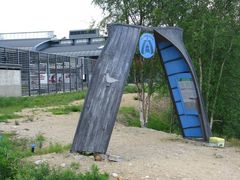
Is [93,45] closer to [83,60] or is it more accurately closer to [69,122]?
[83,60]

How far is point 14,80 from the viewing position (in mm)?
28000

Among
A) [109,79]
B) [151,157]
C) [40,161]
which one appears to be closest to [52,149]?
[40,161]

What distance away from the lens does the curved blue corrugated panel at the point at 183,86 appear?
11398mm

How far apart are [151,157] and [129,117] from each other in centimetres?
1114

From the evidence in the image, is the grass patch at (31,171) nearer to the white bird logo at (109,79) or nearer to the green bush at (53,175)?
the green bush at (53,175)

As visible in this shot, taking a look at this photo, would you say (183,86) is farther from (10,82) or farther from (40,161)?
(10,82)

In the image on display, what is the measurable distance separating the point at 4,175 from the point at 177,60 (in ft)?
19.1

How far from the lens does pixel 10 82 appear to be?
27.6 m

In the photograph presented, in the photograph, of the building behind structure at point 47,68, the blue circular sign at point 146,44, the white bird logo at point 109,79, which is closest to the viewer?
the white bird logo at point 109,79

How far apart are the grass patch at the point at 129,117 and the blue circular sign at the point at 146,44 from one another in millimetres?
7459

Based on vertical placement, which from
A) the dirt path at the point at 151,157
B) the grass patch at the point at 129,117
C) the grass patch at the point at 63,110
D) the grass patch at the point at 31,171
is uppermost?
the grass patch at the point at 31,171

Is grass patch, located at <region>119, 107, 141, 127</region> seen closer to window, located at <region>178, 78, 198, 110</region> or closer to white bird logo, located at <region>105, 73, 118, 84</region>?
window, located at <region>178, 78, 198, 110</region>

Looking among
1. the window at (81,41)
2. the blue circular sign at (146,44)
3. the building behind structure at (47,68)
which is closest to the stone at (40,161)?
the blue circular sign at (146,44)

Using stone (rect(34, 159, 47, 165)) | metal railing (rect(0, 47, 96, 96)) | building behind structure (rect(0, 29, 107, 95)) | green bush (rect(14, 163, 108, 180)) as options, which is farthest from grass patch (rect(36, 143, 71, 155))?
metal railing (rect(0, 47, 96, 96))
